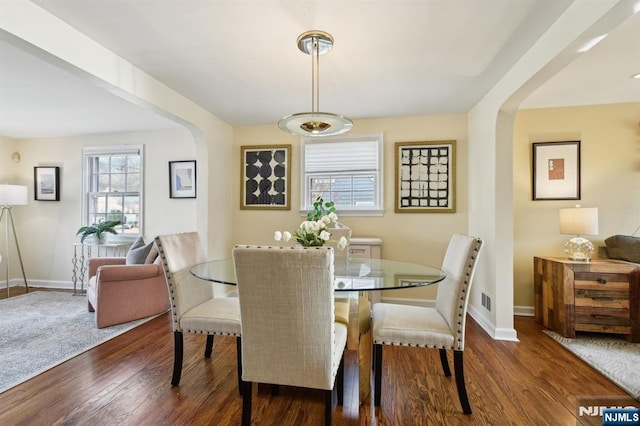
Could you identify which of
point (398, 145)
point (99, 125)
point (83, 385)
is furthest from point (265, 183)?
point (83, 385)

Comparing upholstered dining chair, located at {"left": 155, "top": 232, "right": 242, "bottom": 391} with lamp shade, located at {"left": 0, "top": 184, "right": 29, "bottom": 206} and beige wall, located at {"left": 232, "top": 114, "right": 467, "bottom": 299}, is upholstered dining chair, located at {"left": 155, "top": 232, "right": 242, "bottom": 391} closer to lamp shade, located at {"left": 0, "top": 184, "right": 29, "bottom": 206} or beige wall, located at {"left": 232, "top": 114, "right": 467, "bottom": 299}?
beige wall, located at {"left": 232, "top": 114, "right": 467, "bottom": 299}

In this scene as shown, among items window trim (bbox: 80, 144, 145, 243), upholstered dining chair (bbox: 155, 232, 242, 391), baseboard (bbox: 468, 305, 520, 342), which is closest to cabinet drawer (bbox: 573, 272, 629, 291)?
baseboard (bbox: 468, 305, 520, 342)

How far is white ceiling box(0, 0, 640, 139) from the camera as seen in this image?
1780 millimetres

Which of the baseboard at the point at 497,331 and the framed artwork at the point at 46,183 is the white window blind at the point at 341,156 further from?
the framed artwork at the point at 46,183

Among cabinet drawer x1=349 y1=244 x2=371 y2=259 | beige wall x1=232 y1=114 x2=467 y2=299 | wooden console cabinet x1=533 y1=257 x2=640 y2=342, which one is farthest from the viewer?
beige wall x1=232 y1=114 x2=467 y2=299

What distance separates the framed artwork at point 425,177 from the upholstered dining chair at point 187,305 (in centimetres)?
250

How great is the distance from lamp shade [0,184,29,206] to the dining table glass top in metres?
3.88

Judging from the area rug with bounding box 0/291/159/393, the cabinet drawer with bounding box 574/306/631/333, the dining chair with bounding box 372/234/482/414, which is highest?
the dining chair with bounding box 372/234/482/414

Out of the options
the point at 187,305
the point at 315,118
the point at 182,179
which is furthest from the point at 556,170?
the point at 182,179

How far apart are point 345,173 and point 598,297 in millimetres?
2856

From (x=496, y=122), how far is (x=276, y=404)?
2989 millimetres

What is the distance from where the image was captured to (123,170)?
4535mm

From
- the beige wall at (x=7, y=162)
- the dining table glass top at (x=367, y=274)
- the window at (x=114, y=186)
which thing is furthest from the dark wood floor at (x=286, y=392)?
the beige wall at (x=7, y=162)

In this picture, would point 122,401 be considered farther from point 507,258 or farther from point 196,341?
point 507,258
